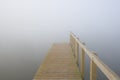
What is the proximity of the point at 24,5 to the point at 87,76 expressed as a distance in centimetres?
316

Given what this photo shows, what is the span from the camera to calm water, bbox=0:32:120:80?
697 cm

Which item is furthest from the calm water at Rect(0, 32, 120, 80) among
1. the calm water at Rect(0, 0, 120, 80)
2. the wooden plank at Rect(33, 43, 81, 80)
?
the wooden plank at Rect(33, 43, 81, 80)

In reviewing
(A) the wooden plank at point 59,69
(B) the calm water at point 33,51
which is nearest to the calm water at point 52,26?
(B) the calm water at point 33,51

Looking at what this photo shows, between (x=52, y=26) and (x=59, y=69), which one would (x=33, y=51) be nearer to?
(x=52, y=26)

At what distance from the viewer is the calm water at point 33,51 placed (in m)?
6.97

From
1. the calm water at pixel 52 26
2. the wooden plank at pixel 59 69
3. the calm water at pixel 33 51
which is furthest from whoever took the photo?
the calm water at pixel 33 51

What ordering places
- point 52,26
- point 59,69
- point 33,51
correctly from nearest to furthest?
point 59,69, point 52,26, point 33,51

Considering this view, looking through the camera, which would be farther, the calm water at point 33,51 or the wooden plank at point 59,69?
the calm water at point 33,51

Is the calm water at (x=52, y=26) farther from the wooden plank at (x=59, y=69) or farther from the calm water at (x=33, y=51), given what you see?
the wooden plank at (x=59, y=69)

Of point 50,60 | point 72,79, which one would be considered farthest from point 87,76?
point 72,79

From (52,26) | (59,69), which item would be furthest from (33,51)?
(59,69)

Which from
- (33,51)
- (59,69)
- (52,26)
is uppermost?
(52,26)

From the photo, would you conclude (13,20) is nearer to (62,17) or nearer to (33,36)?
(33,36)

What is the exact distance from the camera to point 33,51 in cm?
707
